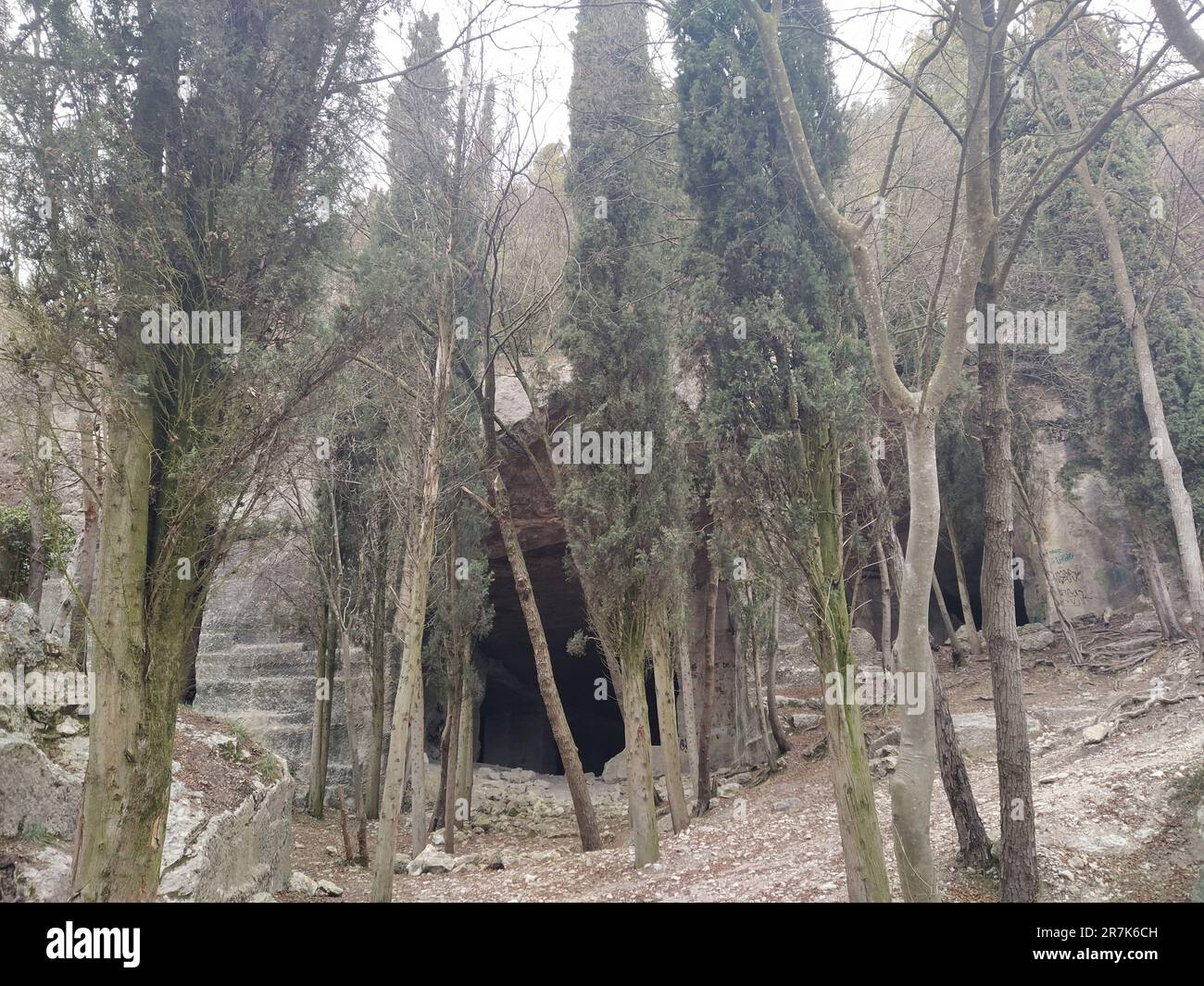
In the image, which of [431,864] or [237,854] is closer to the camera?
[237,854]

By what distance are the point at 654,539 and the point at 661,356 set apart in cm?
234

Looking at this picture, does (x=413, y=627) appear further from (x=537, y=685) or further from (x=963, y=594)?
(x=537, y=685)

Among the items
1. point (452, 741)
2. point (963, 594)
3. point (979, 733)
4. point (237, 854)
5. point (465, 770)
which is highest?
point (963, 594)

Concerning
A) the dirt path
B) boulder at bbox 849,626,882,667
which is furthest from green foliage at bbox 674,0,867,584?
boulder at bbox 849,626,882,667

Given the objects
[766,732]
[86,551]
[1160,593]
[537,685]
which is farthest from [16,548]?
[1160,593]

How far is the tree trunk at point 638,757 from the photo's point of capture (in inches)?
381

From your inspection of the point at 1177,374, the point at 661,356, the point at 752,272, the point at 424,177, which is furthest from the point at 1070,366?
the point at 424,177

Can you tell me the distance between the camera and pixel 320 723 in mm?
15562

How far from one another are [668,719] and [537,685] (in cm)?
1423

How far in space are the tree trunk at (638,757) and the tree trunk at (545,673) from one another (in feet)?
3.93

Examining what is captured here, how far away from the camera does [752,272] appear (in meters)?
7.60

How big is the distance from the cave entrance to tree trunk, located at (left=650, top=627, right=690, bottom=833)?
298 inches

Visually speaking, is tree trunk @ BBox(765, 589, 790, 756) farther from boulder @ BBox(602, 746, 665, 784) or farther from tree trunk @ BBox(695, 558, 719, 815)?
boulder @ BBox(602, 746, 665, 784)

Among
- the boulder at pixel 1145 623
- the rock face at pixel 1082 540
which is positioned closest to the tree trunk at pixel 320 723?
the rock face at pixel 1082 540
